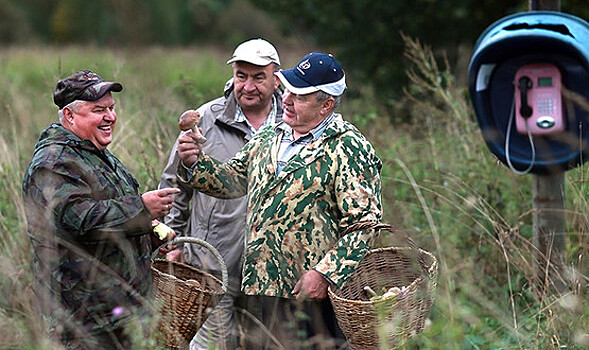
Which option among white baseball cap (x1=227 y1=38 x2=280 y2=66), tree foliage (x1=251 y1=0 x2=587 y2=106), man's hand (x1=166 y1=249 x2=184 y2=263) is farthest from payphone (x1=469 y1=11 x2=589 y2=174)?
tree foliage (x1=251 y1=0 x2=587 y2=106)

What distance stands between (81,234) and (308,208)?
3.20ft

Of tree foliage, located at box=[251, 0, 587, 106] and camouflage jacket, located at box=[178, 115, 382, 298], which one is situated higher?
tree foliage, located at box=[251, 0, 587, 106]

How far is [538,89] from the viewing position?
18.6ft

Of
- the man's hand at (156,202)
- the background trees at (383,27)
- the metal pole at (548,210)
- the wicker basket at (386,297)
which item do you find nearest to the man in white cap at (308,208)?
→ the wicker basket at (386,297)

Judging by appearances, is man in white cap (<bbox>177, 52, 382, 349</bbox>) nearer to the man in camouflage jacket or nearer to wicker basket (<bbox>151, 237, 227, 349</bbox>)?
wicker basket (<bbox>151, 237, 227, 349</bbox>)

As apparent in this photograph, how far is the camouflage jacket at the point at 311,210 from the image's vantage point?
390cm

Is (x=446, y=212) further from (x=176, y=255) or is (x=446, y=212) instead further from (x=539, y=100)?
(x=176, y=255)

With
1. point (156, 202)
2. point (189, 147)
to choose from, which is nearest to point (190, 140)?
point (189, 147)

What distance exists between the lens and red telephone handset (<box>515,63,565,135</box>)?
18.4 ft

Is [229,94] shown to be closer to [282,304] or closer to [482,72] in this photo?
[282,304]

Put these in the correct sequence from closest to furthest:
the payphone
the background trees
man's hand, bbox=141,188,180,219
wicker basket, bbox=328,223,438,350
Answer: wicker basket, bbox=328,223,438,350 < man's hand, bbox=141,188,180,219 < the payphone < the background trees

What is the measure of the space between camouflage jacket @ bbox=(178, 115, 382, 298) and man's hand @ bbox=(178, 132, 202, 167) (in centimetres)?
32

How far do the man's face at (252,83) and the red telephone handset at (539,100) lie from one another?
1823 millimetres

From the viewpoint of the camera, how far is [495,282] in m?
5.67
